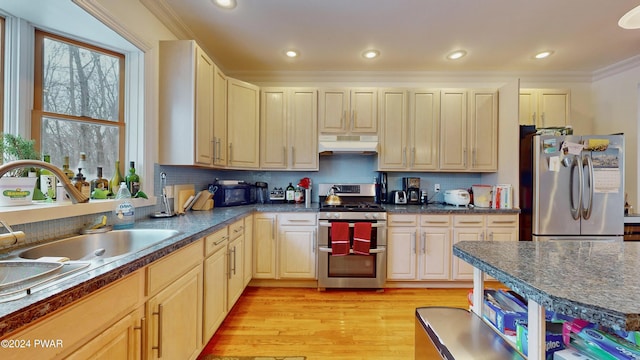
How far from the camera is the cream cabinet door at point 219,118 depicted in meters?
2.50

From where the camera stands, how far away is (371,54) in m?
2.87

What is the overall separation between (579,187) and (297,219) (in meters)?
2.78

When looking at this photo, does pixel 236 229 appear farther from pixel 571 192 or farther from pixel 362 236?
pixel 571 192

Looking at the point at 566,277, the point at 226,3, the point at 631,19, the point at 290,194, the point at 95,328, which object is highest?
the point at 226,3

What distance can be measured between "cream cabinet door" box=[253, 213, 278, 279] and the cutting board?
71 centimetres

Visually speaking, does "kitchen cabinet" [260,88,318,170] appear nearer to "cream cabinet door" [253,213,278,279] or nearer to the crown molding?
"cream cabinet door" [253,213,278,279]

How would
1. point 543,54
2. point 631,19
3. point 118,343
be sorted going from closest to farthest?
point 118,343
point 631,19
point 543,54

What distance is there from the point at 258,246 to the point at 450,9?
281cm

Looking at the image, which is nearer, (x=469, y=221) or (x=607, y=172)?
(x=607, y=172)

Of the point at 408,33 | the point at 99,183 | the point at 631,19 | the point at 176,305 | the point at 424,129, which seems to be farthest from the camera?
the point at 424,129

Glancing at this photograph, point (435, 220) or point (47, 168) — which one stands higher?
point (47, 168)

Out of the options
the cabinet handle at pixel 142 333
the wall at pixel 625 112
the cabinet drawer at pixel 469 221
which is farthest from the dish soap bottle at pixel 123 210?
the wall at pixel 625 112

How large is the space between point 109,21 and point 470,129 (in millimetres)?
3460

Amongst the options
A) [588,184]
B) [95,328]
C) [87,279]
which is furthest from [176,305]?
[588,184]
